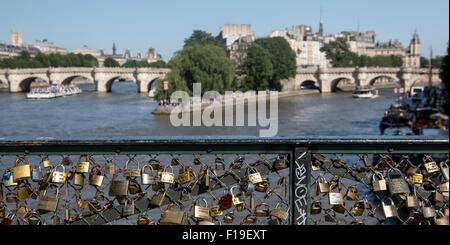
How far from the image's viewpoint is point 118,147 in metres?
2.77

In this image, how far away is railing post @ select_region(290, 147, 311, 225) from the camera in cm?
273

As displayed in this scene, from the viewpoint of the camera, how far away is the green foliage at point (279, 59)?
56344mm

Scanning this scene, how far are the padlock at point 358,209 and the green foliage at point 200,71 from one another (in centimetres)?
3331

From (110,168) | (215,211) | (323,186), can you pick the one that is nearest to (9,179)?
(110,168)

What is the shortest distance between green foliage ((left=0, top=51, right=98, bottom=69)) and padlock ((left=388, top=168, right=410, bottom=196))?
70536mm

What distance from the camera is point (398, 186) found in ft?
9.00

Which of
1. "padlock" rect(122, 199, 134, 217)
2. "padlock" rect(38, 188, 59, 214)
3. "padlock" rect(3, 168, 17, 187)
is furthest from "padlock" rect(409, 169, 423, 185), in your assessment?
"padlock" rect(3, 168, 17, 187)

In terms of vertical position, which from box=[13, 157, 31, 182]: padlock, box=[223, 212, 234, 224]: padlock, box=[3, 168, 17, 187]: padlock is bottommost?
box=[223, 212, 234, 224]: padlock

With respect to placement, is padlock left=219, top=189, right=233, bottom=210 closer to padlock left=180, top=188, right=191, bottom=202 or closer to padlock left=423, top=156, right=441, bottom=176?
padlock left=180, top=188, right=191, bottom=202

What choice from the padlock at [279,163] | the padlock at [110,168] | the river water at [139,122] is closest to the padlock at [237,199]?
the padlock at [279,163]

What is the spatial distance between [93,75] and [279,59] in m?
19.5

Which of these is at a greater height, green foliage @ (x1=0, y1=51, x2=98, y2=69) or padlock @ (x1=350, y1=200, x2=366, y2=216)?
green foliage @ (x1=0, y1=51, x2=98, y2=69)

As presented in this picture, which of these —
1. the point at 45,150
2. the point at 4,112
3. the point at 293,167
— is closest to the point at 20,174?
the point at 45,150
